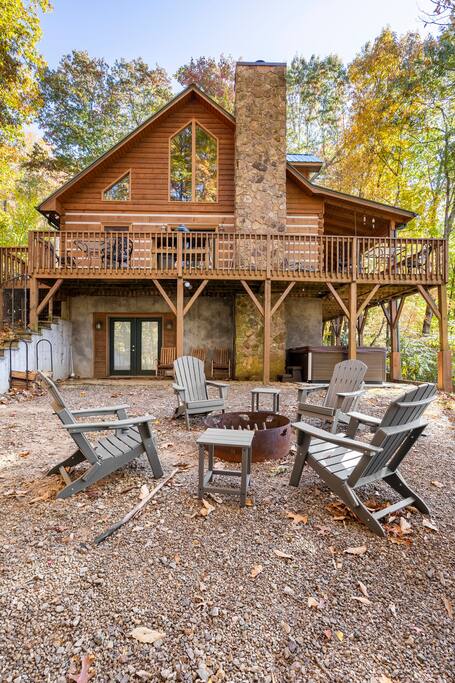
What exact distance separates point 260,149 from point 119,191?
479 cm

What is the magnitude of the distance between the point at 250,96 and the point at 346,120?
1478 cm

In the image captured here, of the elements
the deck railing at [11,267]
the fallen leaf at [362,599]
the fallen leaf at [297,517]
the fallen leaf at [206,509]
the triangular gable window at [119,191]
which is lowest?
the fallen leaf at [362,599]

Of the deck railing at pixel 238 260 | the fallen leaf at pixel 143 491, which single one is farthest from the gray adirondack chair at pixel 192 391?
the deck railing at pixel 238 260

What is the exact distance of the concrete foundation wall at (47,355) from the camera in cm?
800

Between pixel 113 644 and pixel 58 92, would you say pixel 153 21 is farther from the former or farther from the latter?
pixel 113 644

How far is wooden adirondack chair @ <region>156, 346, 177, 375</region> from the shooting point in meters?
12.2

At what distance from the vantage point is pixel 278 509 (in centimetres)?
309

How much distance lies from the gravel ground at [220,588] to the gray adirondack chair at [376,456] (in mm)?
155

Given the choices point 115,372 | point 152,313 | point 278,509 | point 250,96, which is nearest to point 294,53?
point 250,96

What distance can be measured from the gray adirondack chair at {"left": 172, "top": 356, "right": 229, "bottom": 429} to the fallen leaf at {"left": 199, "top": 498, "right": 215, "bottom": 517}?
2.42 m

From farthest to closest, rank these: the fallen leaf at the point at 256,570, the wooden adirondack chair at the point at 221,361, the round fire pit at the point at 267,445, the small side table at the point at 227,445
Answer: the wooden adirondack chair at the point at 221,361 → the round fire pit at the point at 267,445 → the small side table at the point at 227,445 → the fallen leaf at the point at 256,570

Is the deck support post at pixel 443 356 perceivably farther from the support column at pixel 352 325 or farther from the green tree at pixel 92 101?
the green tree at pixel 92 101

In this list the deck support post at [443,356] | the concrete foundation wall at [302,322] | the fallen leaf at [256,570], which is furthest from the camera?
the concrete foundation wall at [302,322]

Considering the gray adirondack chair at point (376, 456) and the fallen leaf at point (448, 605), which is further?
the gray adirondack chair at point (376, 456)
